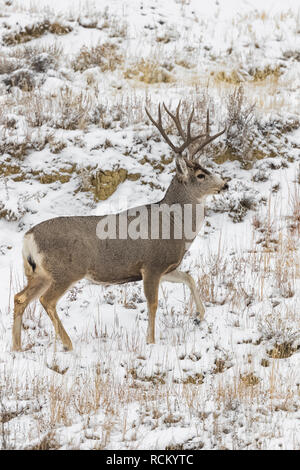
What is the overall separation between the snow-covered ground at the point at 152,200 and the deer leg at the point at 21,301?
0.20 m

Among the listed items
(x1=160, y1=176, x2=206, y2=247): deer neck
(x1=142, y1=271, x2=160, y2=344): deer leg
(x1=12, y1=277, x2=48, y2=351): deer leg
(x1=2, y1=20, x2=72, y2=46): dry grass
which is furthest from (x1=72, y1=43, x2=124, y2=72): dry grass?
(x1=12, y1=277, x2=48, y2=351): deer leg

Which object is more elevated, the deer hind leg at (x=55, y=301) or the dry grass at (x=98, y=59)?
the dry grass at (x=98, y=59)

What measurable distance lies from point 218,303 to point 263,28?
10.5 metres

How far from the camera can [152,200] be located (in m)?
9.30

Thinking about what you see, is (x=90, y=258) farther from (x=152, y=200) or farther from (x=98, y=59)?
(x=98, y=59)

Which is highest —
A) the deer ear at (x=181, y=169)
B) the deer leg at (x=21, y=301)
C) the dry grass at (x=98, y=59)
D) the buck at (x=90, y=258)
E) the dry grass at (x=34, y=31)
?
the dry grass at (x=34, y=31)

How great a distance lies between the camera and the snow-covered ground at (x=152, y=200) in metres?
4.65

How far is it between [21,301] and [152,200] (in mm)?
3734

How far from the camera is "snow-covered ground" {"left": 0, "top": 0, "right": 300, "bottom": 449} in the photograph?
15.3 feet

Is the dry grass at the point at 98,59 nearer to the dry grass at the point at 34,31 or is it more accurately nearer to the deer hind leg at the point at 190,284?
the dry grass at the point at 34,31

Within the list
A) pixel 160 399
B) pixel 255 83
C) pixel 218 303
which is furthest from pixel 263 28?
pixel 160 399

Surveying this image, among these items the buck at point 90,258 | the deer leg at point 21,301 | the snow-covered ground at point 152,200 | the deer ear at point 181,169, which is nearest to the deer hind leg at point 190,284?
the buck at point 90,258

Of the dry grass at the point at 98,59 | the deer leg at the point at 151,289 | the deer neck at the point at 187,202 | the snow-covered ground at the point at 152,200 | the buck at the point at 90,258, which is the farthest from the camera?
the dry grass at the point at 98,59

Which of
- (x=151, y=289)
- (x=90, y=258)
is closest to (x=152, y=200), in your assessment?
(x=151, y=289)
